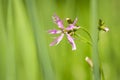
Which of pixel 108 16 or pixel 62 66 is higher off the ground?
pixel 108 16

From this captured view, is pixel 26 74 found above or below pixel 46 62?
below

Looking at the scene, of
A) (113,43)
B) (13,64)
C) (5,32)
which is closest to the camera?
(13,64)

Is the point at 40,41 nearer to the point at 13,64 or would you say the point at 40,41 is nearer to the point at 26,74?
the point at 13,64

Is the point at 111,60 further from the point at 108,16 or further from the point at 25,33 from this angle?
the point at 25,33

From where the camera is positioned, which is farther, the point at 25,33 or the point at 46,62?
the point at 25,33

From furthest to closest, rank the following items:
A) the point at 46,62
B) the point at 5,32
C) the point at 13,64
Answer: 1. the point at 5,32
2. the point at 13,64
3. the point at 46,62

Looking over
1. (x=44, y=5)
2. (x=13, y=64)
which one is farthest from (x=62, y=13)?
(x=13, y=64)

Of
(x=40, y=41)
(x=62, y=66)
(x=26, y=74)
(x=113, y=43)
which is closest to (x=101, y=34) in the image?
(x=113, y=43)

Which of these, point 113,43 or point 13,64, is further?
point 113,43

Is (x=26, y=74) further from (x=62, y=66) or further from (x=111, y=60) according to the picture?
(x=111, y=60)
